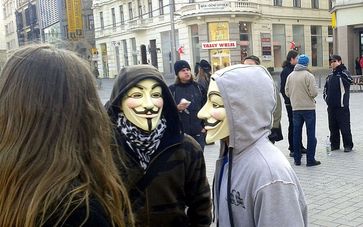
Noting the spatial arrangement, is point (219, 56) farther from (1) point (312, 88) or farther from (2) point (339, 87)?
(1) point (312, 88)

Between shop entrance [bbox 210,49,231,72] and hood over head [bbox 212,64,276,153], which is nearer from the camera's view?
hood over head [bbox 212,64,276,153]

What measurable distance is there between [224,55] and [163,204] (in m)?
35.3

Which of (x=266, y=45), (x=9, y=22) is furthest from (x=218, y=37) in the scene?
(x=9, y=22)

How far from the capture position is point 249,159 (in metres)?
2.02

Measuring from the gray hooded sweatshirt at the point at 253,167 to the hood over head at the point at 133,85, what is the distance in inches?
22.0

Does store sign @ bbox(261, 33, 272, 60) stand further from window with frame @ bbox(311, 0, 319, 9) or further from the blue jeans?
the blue jeans

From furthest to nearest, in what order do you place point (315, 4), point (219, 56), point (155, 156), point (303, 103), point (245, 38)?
1. point (315, 4)
2. point (245, 38)
3. point (219, 56)
4. point (303, 103)
5. point (155, 156)

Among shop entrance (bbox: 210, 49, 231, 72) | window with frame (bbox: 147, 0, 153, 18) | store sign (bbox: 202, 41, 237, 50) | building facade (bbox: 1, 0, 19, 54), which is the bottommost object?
shop entrance (bbox: 210, 49, 231, 72)

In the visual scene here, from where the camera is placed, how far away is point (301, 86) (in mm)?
7336

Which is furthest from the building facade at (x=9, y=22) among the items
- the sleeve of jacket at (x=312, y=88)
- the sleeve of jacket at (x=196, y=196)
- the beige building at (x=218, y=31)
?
the sleeve of jacket at (x=196, y=196)

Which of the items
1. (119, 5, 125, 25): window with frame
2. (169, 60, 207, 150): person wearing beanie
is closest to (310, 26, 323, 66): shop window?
(119, 5, 125, 25): window with frame

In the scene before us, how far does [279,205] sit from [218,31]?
36598 mm

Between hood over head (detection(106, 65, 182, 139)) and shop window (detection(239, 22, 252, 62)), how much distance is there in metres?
36.8

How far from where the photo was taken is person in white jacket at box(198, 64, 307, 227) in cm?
188
